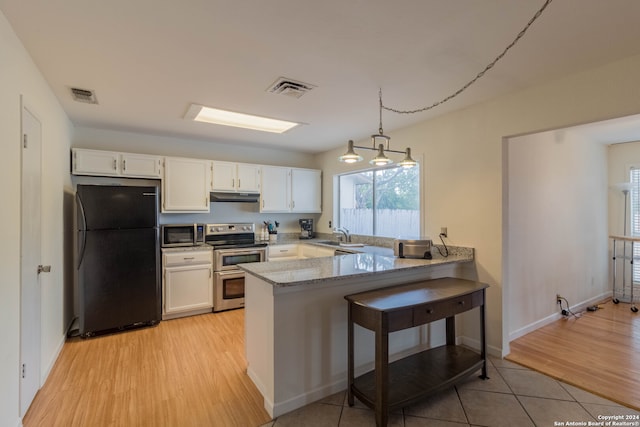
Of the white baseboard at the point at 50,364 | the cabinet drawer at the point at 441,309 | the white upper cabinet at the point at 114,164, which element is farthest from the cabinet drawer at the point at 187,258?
the cabinet drawer at the point at 441,309

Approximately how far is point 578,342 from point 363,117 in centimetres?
320

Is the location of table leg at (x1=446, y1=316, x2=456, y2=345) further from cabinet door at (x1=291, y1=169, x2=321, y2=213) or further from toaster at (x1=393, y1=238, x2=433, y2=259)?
cabinet door at (x1=291, y1=169, x2=321, y2=213)

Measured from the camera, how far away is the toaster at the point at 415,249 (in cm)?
298

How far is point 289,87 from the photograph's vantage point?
2.55 metres

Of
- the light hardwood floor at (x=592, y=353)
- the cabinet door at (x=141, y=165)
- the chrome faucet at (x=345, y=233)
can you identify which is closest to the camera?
the light hardwood floor at (x=592, y=353)

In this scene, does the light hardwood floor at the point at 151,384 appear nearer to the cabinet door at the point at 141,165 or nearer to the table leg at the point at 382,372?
the table leg at the point at 382,372

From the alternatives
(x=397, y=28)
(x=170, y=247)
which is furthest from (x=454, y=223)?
(x=170, y=247)

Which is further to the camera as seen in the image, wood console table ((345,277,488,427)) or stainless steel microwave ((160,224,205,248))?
stainless steel microwave ((160,224,205,248))

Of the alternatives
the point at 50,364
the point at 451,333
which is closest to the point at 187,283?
the point at 50,364

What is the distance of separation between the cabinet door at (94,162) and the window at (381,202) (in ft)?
10.4

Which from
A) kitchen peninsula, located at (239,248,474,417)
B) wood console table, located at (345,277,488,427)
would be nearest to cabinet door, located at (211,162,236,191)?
kitchen peninsula, located at (239,248,474,417)

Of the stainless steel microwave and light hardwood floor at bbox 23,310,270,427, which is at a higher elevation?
the stainless steel microwave

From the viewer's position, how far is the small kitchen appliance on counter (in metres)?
5.25

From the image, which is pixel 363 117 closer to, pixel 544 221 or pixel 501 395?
pixel 544 221
